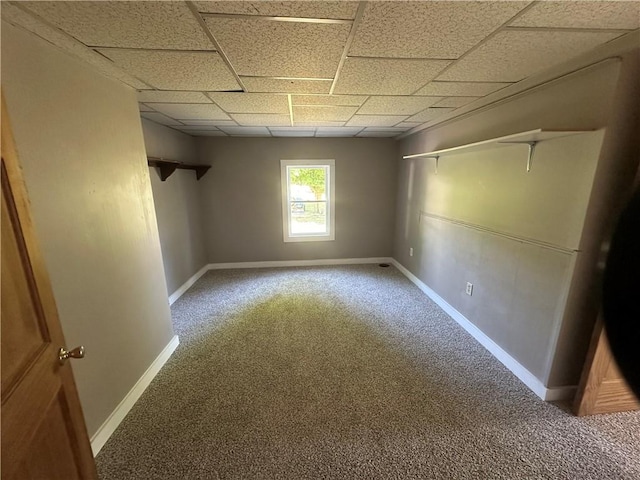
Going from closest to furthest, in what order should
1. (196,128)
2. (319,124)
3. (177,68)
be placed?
(177,68) < (319,124) < (196,128)

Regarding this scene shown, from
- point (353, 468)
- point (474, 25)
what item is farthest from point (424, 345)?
point (474, 25)

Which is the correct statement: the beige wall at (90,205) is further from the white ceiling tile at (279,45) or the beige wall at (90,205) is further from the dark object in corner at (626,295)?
the dark object in corner at (626,295)

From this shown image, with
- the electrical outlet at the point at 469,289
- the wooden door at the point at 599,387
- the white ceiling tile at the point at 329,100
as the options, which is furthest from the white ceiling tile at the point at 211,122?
the wooden door at the point at 599,387

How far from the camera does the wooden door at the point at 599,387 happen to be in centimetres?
156

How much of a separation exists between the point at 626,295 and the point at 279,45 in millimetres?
1522

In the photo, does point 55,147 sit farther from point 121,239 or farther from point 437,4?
point 437,4

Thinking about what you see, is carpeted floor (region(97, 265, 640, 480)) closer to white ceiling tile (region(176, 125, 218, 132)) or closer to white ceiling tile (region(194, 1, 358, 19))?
white ceiling tile (region(194, 1, 358, 19))

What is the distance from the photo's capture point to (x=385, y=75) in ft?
5.49

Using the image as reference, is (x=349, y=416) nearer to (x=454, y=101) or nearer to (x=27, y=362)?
(x=27, y=362)

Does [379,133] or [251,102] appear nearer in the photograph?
[251,102]

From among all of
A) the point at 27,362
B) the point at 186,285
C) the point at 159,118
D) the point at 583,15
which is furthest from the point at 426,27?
the point at 186,285

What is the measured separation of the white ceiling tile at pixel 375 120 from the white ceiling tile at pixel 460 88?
784mm

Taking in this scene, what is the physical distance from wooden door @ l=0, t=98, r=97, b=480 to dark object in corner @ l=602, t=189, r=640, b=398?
51.6 inches

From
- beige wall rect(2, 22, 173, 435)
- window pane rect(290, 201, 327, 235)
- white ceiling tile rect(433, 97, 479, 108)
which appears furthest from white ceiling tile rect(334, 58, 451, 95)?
window pane rect(290, 201, 327, 235)
